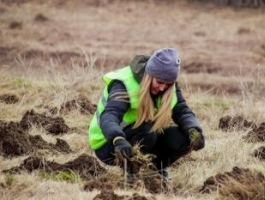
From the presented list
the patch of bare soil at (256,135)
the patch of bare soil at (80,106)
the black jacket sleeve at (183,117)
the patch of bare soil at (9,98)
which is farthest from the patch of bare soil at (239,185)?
the patch of bare soil at (9,98)

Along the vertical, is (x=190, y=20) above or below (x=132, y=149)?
below

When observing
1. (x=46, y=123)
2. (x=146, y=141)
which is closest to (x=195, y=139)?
(x=146, y=141)

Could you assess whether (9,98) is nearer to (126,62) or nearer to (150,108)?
(150,108)

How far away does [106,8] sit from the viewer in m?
24.8

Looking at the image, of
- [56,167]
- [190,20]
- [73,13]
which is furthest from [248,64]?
[56,167]

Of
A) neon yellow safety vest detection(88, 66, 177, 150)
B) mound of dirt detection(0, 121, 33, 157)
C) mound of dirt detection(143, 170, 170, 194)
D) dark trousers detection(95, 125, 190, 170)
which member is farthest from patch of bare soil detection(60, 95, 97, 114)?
mound of dirt detection(143, 170, 170, 194)

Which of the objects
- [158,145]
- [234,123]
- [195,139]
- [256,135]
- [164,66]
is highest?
[164,66]

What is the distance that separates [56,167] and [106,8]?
19.0m

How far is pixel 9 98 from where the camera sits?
8.62 metres

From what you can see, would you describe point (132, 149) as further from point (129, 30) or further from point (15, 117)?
point (129, 30)

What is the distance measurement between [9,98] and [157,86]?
3432 mm

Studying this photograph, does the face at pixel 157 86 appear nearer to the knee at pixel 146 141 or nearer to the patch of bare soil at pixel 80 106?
the knee at pixel 146 141

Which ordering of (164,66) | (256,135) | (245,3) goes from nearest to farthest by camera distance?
(164,66) < (256,135) < (245,3)

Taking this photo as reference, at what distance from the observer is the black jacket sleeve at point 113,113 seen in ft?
17.4
